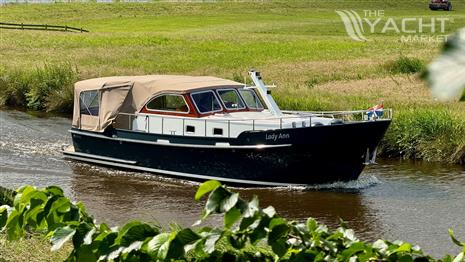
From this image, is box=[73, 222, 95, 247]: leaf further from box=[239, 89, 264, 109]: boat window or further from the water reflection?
box=[239, 89, 264, 109]: boat window

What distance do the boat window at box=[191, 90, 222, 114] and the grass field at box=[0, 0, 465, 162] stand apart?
4.63 m

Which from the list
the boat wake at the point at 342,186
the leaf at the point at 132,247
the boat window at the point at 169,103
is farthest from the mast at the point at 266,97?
the leaf at the point at 132,247

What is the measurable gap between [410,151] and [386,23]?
4666 centimetres

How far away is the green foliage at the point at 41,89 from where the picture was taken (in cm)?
2983

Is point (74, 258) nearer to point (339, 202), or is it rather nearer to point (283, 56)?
point (339, 202)

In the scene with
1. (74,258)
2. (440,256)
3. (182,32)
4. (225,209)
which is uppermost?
(182,32)

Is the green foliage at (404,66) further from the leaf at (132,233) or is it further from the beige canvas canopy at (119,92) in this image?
the leaf at (132,233)

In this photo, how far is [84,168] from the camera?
71.8 feet

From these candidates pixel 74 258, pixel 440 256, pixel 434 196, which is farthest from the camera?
pixel 434 196

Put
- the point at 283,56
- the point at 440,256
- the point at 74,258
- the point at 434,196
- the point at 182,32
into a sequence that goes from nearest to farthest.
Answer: the point at 74,258, the point at 440,256, the point at 434,196, the point at 283,56, the point at 182,32

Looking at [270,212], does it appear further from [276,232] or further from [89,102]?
[89,102]

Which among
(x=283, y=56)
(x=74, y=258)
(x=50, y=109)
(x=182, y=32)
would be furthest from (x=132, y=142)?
(x=182, y=32)

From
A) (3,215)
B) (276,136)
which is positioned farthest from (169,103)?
(3,215)

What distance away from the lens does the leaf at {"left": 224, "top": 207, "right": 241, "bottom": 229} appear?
163 inches
